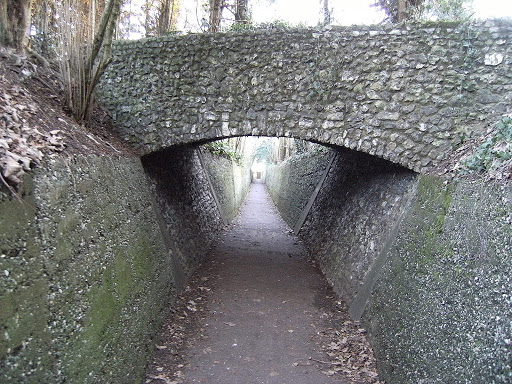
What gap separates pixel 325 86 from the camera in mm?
5727

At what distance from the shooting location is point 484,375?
2.76m

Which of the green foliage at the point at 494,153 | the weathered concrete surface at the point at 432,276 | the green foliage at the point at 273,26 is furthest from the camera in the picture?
the green foliage at the point at 273,26

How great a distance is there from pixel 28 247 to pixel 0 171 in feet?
1.84

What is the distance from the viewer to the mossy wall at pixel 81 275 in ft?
8.12

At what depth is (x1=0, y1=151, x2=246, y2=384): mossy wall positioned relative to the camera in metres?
2.48

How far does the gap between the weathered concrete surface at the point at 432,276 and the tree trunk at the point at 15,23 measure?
6320mm

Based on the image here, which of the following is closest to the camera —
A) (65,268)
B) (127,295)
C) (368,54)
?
(65,268)

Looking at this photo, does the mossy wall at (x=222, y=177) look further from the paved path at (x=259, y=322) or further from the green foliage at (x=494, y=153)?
the green foliage at (x=494, y=153)

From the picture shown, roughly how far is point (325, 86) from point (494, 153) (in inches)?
102

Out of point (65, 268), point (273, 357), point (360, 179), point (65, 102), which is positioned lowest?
point (273, 357)

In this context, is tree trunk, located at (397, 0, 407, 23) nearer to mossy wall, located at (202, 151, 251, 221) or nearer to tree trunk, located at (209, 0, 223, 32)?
tree trunk, located at (209, 0, 223, 32)

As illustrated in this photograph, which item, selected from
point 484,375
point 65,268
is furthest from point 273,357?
point 65,268

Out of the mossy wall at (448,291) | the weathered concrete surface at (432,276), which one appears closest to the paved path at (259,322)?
the weathered concrete surface at (432,276)

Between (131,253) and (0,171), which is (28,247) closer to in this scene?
(0,171)
